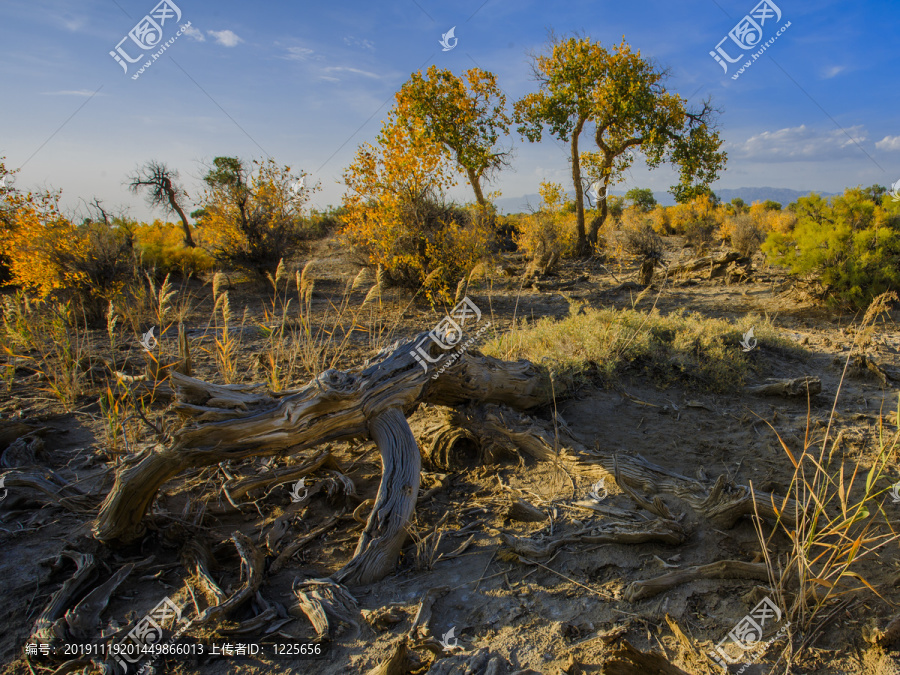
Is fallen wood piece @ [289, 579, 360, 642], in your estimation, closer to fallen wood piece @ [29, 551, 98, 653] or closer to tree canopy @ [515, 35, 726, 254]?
fallen wood piece @ [29, 551, 98, 653]

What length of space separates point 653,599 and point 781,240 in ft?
29.7

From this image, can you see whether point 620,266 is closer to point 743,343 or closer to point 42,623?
point 743,343

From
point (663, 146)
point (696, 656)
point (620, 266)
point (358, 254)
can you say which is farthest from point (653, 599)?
point (663, 146)

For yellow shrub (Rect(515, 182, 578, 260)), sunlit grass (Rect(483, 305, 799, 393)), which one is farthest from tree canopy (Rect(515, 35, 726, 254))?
sunlit grass (Rect(483, 305, 799, 393))

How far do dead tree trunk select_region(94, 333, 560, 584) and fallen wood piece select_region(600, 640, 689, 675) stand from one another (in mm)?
1184

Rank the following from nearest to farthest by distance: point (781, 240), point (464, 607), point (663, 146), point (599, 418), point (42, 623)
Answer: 1. point (42, 623)
2. point (464, 607)
3. point (599, 418)
4. point (781, 240)
5. point (663, 146)

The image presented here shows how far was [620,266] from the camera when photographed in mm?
11594

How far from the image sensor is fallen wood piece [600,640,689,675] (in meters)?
1.70

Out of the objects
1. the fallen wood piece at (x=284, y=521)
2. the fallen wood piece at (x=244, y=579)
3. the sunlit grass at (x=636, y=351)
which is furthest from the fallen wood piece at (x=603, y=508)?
the fallen wood piece at (x=244, y=579)

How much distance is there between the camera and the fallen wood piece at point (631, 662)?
1698 mm

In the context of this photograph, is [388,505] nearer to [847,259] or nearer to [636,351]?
[636,351]

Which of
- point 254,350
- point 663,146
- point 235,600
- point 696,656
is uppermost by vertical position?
point 663,146

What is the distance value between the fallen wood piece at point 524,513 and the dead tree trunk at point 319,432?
60 centimetres

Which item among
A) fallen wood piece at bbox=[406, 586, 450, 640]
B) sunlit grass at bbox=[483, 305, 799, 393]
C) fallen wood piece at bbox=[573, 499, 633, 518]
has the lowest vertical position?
fallen wood piece at bbox=[406, 586, 450, 640]
